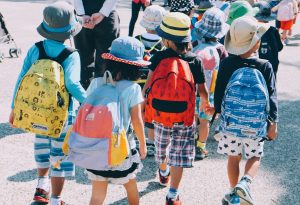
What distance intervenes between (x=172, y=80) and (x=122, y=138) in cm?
70

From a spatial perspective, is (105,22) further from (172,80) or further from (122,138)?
(122,138)

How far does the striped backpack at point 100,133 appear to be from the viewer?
302cm

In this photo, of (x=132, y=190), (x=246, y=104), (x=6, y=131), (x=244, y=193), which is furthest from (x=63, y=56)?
(x=6, y=131)

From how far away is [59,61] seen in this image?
3455 mm

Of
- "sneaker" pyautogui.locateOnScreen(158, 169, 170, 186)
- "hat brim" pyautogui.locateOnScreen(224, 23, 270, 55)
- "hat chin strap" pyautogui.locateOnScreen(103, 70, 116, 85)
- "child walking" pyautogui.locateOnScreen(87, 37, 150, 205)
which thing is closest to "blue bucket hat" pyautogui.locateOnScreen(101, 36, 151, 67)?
"child walking" pyautogui.locateOnScreen(87, 37, 150, 205)

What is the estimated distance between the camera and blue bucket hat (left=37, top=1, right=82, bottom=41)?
11.5 feet

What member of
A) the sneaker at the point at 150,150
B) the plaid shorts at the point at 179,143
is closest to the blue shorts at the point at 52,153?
the plaid shorts at the point at 179,143

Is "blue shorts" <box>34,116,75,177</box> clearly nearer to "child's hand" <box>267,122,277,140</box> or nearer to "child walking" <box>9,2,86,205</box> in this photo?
"child walking" <box>9,2,86,205</box>

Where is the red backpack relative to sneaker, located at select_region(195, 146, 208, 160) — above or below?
above

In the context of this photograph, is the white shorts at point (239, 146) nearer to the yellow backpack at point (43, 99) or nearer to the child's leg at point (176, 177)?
the child's leg at point (176, 177)

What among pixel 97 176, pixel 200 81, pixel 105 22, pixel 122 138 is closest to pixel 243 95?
pixel 200 81

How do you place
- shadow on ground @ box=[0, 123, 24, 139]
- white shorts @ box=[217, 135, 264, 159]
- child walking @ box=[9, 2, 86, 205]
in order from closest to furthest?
child walking @ box=[9, 2, 86, 205] → white shorts @ box=[217, 135, 264, 159] → shadow on ground @ box=[0, 123, 24, 139]

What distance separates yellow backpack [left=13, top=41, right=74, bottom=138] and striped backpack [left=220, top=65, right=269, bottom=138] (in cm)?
122

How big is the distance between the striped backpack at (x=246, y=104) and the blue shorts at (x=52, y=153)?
121 cm
